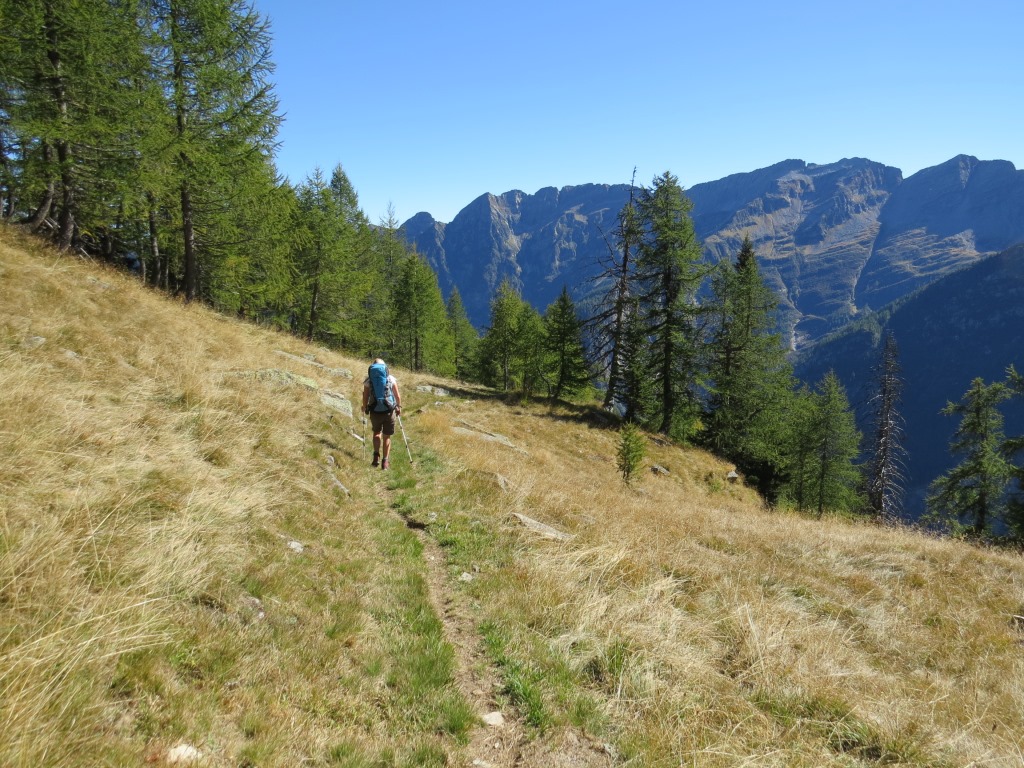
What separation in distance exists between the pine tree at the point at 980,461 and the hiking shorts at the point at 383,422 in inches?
1388

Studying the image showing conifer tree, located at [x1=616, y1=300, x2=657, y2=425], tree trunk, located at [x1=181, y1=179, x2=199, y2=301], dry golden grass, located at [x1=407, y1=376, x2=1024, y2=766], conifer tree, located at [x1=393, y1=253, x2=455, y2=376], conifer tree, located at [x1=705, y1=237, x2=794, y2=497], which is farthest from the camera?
conifer tree, located at [x1=393, y1=253, x2=455, y2=376]

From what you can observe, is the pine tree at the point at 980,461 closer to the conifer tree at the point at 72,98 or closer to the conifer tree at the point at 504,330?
the conifer tree at the point at 504,330

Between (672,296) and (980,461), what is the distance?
23.0 m

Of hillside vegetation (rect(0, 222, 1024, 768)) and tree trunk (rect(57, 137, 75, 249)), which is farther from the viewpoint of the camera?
tree trunk (rect(57, 137, 75, 249))

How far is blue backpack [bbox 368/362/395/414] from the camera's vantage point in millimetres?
10172

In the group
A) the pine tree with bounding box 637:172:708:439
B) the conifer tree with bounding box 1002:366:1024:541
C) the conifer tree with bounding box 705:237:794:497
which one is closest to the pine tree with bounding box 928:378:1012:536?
the conifer tree with bounding box 1002:366:1024:541

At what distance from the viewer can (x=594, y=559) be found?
24.1 feet

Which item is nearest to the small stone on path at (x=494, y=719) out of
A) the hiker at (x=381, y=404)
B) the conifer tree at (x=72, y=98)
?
the hiker at (x=381, y=404)

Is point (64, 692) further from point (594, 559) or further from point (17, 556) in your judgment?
point (594, 559)

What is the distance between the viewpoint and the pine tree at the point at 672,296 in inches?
1047

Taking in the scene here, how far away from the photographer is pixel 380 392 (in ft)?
33.5

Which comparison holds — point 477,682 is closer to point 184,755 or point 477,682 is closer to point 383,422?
point 184,755

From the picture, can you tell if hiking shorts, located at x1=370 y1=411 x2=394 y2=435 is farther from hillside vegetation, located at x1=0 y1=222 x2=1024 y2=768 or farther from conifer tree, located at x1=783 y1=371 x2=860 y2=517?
conifer tree, located at x1=783 y1=371 x2=860 y2=517

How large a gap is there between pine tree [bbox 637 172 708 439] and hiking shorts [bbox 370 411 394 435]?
20596 millimetres
